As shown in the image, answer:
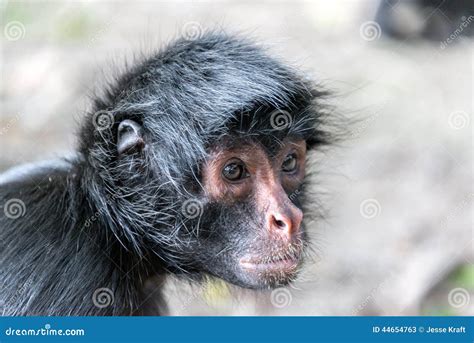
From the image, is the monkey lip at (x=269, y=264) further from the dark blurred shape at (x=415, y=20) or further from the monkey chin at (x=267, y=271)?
the dark blurred shape at (x=415, y=20)

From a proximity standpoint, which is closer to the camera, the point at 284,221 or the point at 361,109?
the point at 284,221

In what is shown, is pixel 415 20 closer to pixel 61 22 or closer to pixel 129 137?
pixel 61 22

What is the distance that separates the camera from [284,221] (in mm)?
4465

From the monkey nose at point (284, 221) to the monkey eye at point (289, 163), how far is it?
0.47 meters

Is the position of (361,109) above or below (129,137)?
below

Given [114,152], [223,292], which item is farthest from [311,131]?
[223,292]

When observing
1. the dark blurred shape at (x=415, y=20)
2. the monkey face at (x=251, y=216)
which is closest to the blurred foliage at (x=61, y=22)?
the dark blurred shape at (x=415, y=20)

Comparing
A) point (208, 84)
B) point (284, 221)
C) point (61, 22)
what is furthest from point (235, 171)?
point (61, 22)

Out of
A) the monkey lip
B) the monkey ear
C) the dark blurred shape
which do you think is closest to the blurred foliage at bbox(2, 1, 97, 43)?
the dark blurred shape

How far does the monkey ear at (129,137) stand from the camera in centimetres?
464

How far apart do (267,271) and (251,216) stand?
37 centimetres

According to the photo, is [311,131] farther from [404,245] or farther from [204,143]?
[404,245]

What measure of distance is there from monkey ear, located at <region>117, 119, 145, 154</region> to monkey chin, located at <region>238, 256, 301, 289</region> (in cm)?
104

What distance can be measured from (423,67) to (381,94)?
825mm
